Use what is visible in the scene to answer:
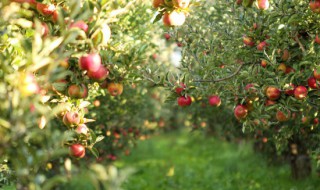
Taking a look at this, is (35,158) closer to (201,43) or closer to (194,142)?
(201,43)

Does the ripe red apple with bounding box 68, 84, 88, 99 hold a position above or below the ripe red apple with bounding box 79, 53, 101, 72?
below

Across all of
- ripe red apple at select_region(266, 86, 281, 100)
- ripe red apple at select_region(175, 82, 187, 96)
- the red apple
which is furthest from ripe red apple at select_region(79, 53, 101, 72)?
ripe red apple at select_region(266, 86, 281, 100)

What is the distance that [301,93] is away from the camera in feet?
13.5

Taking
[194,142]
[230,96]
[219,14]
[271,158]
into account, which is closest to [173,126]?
[194,142]

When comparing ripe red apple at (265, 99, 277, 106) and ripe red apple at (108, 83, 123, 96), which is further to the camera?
ripe red apple at (265, 99, 277, 106)

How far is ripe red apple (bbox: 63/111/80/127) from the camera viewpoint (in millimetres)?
3654

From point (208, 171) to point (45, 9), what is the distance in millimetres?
9264

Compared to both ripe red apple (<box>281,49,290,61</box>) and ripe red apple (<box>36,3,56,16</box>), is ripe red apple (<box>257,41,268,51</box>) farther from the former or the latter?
ripe red apple (<box>36,3,56,16</box>)

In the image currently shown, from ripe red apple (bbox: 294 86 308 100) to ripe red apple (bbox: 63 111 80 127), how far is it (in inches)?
82.7

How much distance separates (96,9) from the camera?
327 cm

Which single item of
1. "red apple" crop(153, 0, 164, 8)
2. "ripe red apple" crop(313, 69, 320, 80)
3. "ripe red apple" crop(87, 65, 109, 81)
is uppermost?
"red apple" crop(153, 0, 164, 8)

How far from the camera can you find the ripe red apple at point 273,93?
164 inches

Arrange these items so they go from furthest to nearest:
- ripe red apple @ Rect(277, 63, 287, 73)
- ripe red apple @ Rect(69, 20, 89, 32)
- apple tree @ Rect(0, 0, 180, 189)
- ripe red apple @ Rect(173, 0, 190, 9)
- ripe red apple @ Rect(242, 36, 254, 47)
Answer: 1. ripe red apple @ Rect(242, 36, 254, 47)
2. ripe red apple @ Rect(277, 63, 287, 73)
3. ripe red apple @ Rect(173, 0, 190, 9)
4. ripe red apple @ Rect(69, 20, 89, 32)
5. apple tree @ Rect(0, 0, 180, 189)

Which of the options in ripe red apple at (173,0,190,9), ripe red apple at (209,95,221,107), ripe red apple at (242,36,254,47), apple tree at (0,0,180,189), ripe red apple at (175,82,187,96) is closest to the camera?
apple tree at (0,0,180,189)
